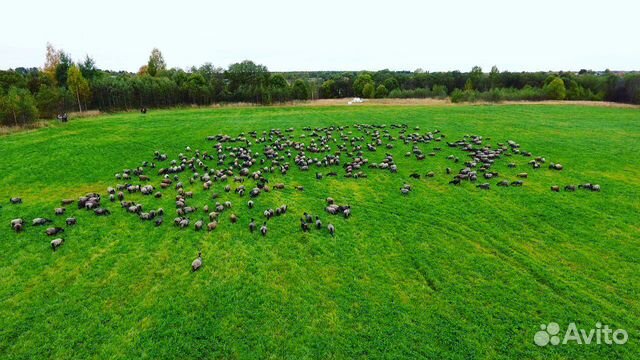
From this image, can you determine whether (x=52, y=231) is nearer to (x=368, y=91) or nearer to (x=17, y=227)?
(x=17, y=227)

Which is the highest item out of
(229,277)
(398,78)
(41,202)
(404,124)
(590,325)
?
(398,78)

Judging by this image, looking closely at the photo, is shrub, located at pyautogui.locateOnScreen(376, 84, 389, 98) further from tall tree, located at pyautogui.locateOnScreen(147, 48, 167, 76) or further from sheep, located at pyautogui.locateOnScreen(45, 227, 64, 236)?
sheep, located at pyautogui.locateOnScreen(45, 227, 64, 236)

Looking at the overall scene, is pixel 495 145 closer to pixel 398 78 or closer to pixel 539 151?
pixel 539 151

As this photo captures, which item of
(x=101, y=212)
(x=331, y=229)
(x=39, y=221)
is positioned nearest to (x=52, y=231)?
(x=39, y=221)

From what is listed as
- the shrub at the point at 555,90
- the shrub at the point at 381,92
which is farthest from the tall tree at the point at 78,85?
the shrub at the point at 555,90

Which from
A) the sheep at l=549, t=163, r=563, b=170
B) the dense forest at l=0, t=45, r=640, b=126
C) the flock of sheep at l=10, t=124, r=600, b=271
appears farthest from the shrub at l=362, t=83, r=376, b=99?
the sheep at l=549, t=163, r=563, b=170

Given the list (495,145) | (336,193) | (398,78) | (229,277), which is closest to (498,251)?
(336,193)

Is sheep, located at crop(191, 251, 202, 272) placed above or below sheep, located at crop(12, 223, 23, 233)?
below
